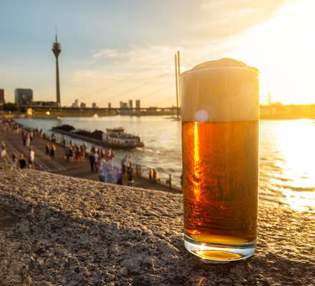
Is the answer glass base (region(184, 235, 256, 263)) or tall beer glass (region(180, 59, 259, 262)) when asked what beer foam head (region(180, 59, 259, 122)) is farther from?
glass base (region(184, 235, 256, 263))

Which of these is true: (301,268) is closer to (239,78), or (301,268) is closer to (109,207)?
(239,78)

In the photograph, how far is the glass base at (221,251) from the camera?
1062 millimetres

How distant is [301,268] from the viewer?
1106 millimetres

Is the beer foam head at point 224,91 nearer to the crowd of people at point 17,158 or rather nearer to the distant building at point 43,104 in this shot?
the crowd of people at point 17,158

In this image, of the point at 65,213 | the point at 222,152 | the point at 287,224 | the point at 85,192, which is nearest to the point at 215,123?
the point at 222,152

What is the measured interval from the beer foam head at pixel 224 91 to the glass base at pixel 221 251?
41 centimetres

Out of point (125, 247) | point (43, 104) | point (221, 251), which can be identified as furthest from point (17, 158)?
point (43, 104)

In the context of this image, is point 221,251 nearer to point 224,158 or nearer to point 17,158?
point 224,158

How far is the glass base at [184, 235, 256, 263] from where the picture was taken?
1.06 metres

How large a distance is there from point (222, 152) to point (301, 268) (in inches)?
19.2

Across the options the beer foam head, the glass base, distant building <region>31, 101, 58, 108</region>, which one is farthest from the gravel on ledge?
distant building <region>31, 101, 58, 108</region>

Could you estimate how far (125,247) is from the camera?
4.43ft

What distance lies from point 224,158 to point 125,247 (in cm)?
60

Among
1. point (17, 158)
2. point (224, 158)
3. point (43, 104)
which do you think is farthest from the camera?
point (43, 104)
